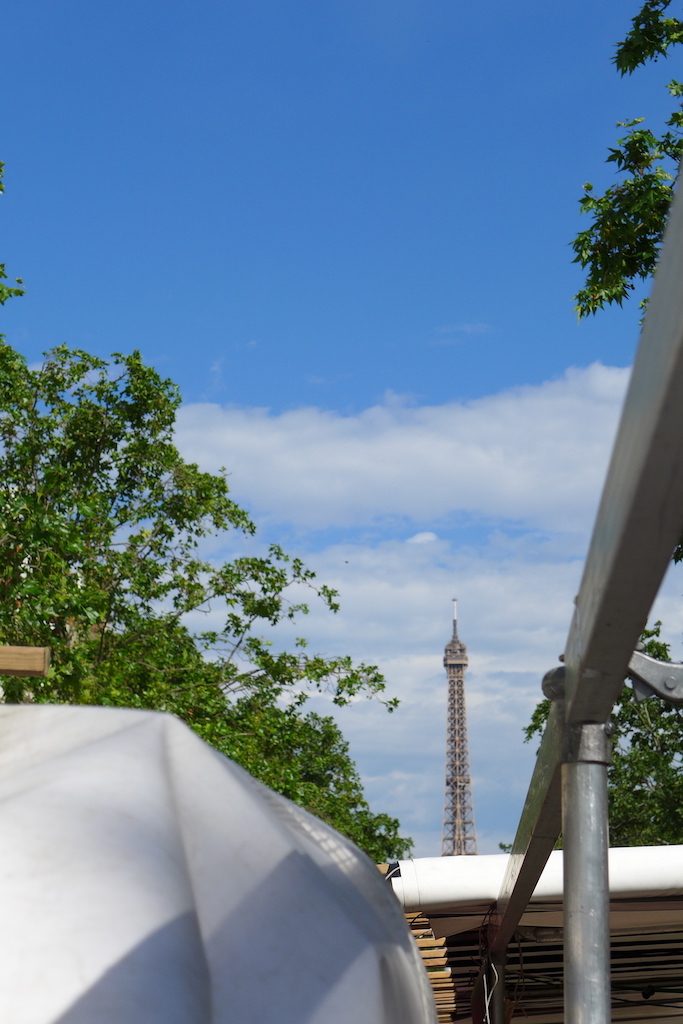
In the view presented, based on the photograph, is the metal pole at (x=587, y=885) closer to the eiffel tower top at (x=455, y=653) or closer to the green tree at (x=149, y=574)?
the green tree at (x=149, y=574)

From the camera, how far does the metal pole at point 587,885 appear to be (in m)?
2.98

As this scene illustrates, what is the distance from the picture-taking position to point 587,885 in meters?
3.00

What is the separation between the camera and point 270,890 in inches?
81.9

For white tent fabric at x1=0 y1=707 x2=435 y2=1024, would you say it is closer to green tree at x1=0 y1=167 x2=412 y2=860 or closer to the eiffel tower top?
green tree at x1=0 y1=167 x2=412 y2=860

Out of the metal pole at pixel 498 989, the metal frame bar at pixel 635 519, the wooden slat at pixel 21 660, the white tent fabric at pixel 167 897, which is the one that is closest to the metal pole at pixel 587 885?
the metal frame bar at pixel 635 519

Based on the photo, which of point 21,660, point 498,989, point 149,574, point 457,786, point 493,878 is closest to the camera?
point 21,660

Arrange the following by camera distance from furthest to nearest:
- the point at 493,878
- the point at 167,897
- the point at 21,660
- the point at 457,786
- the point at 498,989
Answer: the point at 457,786 → the point at 498,989 → the point at 493,878 → the point at 21,660 → the point at 167,897

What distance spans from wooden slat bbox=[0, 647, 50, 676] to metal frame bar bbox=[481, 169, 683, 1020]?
1203 mm

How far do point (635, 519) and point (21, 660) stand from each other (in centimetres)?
157

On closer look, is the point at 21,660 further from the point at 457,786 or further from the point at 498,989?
the point at 457,786

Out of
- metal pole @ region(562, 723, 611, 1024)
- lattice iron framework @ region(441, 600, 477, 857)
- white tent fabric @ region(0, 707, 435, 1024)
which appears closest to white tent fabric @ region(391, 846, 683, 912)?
metal pole @ region(562, 723, 611, 1024)

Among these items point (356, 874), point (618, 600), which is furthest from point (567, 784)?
point (618, 600)

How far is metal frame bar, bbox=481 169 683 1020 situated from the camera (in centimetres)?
168

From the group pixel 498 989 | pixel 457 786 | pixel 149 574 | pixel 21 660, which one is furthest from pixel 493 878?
pixel 457 786
